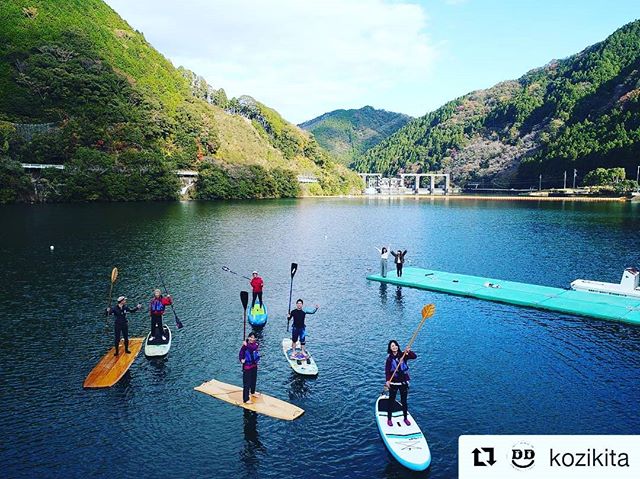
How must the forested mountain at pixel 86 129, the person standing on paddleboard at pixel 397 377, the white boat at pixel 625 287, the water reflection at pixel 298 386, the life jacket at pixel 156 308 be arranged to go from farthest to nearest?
the forested mountain at pixel 86 129, the white boat at pixel 625 287, the life jacket at pixel 156 308, the water reflection at pixel 298 386, the person standing on paddleboard at pixel 397 377

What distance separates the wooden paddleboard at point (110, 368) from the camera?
20178mm

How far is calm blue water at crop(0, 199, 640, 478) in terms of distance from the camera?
51.2 feet

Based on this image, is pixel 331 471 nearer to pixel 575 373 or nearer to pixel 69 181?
pixel 575 373

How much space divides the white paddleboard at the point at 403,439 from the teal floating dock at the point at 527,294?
1969 centimetres

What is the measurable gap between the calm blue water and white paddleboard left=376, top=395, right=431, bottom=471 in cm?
44

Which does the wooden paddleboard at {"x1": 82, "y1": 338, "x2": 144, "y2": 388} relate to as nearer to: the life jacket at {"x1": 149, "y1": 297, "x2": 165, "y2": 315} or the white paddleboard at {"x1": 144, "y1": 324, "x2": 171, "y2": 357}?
the white paddleboard at {"x1": 144, "y1": 324, "x2": 171, "y2": 357}

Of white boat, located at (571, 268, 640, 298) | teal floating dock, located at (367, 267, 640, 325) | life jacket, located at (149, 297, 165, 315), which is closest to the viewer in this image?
life jacket, located at (149, 297, 165, 315)

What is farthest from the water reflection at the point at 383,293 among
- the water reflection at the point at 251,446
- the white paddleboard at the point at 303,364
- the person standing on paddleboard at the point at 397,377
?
the water reflection at the point at 251,446

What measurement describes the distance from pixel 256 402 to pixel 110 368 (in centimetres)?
763

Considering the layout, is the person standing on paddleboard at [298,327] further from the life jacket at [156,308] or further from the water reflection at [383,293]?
the water reflection at [383,293]

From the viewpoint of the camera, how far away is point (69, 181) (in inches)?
4847

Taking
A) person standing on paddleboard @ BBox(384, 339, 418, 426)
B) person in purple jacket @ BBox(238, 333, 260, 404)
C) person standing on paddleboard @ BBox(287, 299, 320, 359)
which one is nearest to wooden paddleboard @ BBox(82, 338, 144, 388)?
person in purple jacket @ BBox(238, 333, 260, 404)

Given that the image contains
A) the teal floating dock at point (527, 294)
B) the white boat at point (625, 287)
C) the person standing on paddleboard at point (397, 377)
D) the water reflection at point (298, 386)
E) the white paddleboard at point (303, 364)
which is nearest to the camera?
the person standing on paddleboard at point (397, 377)

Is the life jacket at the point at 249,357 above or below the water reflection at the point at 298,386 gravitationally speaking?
above
